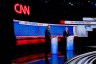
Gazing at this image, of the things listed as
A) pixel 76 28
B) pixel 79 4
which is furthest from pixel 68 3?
pixel 76 28

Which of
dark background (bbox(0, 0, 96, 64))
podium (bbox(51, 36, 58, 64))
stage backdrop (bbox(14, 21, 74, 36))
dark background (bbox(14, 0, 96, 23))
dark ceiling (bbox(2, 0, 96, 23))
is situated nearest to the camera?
dark background (bbox(0, 0, 96, 64))

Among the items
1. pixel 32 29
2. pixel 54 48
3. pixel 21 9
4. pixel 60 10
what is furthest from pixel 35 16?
pixel 54 48

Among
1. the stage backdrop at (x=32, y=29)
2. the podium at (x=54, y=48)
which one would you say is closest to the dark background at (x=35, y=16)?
the stage backdrop at (x=32, y=29)

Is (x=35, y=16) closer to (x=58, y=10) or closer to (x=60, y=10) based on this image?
(x=58, y=10)

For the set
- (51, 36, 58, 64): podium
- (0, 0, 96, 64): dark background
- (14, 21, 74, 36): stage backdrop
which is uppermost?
(0, 0, 96, 64): dark background

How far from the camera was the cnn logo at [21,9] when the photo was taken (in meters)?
11.6

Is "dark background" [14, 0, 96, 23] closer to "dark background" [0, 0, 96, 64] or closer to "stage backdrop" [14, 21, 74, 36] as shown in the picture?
"dark background" [0, 0, 96, 64]

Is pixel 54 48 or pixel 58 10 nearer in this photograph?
pixel 54 48

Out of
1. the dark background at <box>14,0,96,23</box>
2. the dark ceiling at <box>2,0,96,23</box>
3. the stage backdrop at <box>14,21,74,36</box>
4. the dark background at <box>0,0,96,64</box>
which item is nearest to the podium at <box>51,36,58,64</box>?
the dark background at <box>0,0,96,64</box>

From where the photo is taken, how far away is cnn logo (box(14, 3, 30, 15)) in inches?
456

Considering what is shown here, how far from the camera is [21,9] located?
12.2 m

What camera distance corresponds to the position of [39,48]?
14.1 m

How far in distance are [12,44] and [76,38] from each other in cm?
1645

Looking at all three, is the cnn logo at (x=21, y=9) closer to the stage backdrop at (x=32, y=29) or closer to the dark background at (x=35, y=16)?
the dark background at (x=35, y=16)
